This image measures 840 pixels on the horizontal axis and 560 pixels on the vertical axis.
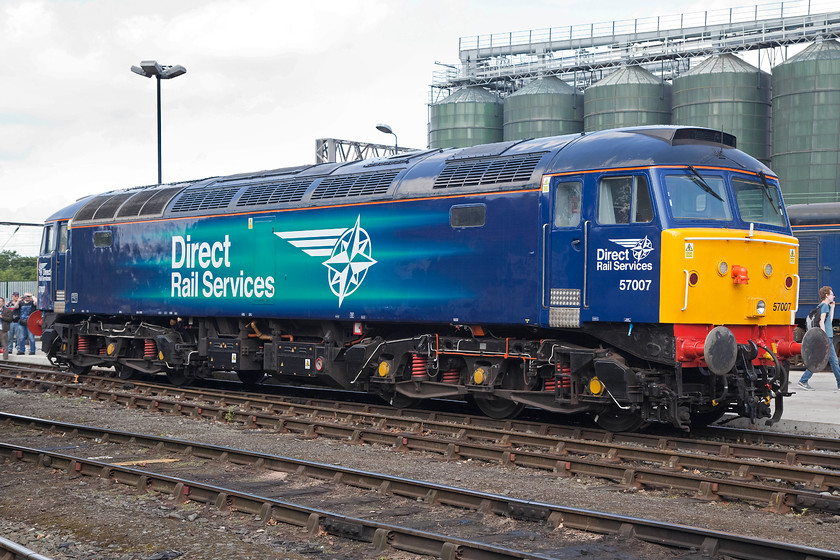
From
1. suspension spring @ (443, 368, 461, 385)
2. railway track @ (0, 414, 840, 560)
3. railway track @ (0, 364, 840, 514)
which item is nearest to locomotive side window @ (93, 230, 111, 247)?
railway track @ (0, 364, 840, 514)

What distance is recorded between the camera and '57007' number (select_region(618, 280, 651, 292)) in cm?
1152

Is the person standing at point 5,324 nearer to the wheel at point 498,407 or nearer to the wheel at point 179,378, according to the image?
the wheel at point 179,378

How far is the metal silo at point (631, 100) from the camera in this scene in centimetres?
4944

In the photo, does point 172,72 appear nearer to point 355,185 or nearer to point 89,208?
point 89,208

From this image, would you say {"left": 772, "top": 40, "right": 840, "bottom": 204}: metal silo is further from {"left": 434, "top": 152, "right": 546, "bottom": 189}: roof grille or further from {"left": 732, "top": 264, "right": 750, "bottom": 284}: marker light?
{"left": 732, "top": 264, "right": 750, "bottom": 284}: marker light

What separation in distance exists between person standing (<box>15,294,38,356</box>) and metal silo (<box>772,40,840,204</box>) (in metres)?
33.2

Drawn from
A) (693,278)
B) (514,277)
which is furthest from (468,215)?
(693,278)

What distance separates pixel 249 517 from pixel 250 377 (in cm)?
1075

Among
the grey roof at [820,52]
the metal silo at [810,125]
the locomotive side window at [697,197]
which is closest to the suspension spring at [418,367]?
the locomotive side window at [697,197]

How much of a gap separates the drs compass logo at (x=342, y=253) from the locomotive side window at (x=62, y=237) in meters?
8.20

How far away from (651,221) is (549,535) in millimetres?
5012

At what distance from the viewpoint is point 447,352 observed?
45.5 ft

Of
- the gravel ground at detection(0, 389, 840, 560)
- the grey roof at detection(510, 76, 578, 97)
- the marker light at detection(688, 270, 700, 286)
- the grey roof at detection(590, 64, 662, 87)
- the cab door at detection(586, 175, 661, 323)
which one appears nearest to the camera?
the gravel ground at detection(0, 389, 840, 560)

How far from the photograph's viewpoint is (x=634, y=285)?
1164 centimetres
